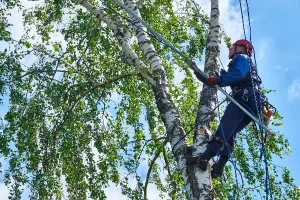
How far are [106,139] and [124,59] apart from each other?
65.2 inches

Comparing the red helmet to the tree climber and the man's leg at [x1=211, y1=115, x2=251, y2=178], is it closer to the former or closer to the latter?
the tree climber

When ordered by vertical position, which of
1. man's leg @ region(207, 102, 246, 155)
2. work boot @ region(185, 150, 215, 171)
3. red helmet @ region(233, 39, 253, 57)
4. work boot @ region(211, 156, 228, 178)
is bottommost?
work boot @ region(185, 150, 215, 171)

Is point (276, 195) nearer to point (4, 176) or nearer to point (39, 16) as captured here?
point (4, 176)

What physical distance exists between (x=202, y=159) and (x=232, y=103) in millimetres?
799

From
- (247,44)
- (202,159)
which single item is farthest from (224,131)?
(247,44)

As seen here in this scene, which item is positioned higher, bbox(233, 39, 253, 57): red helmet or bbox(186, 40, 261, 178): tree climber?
bbox(233, 39, 253, 57): red helmet

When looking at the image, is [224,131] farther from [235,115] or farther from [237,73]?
[237,73]

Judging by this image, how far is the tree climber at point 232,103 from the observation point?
20.0ft

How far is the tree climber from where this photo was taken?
6086 millimetres

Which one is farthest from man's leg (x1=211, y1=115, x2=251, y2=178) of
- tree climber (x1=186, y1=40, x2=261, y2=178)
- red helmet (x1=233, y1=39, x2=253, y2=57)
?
red helmet (x1=233, y1=39, x2=253, y2=57)

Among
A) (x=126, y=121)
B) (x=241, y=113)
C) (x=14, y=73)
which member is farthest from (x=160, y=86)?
(x=14, y=73)

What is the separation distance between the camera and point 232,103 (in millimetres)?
6430

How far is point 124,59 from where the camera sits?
8.21 m

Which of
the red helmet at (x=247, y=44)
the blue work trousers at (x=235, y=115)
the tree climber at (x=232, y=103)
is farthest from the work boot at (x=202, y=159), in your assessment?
the red helmet at (x=247, y=44)
